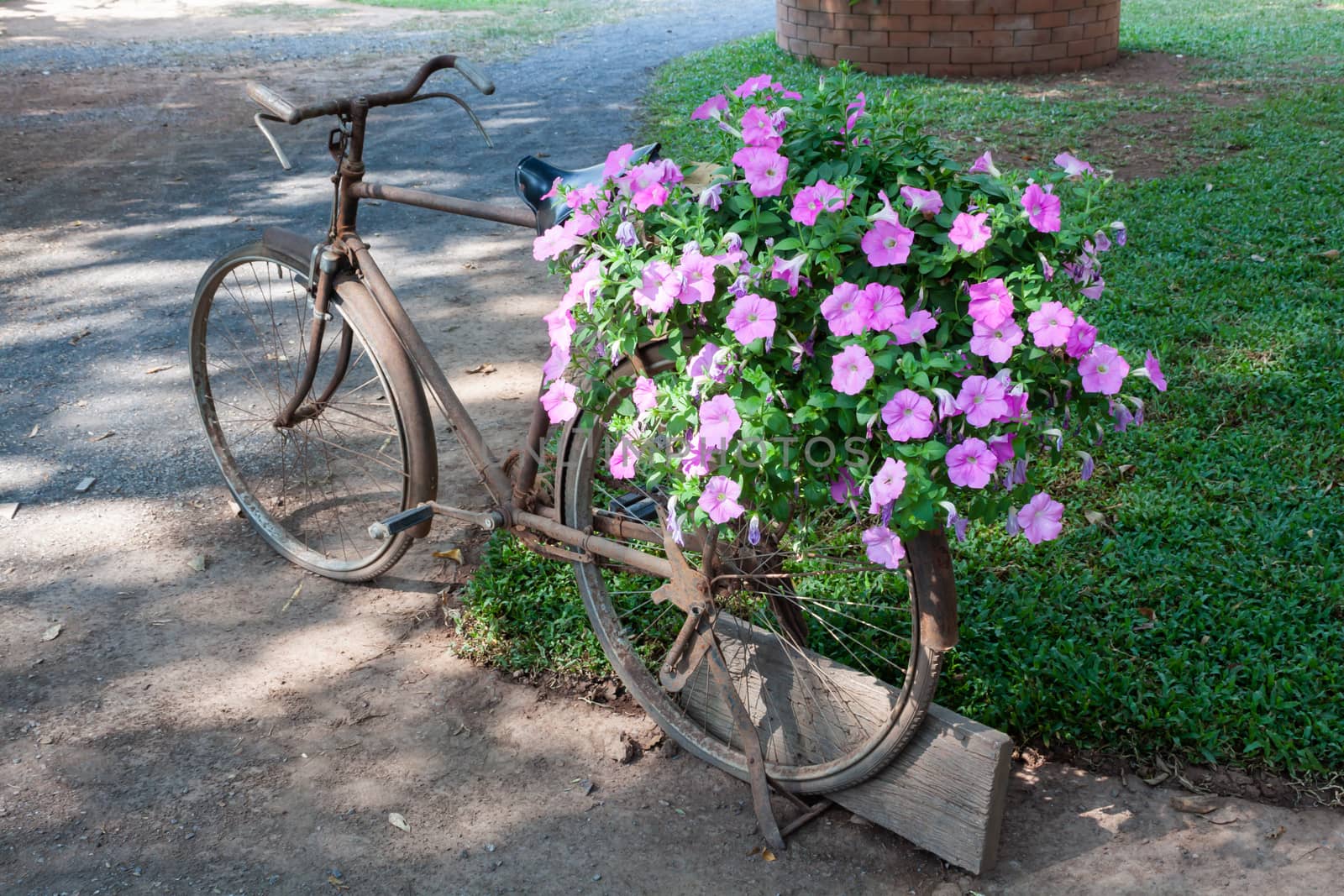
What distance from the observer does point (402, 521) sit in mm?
3031

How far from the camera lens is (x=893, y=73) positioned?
10.1 m

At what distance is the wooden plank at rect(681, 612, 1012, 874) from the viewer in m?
2.37

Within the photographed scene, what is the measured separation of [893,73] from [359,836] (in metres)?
8.96

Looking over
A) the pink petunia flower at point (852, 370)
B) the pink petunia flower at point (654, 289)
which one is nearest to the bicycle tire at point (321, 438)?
the pink petunia flower at point (654, 289)

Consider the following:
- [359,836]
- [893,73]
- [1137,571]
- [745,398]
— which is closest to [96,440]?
[359,836]

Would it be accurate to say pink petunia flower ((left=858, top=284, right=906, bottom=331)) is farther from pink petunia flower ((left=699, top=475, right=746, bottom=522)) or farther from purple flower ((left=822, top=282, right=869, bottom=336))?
pink petunia flower ((left=699, top=475, right=746, bottom=522))

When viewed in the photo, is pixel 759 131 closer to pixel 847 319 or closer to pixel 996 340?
pixel 847 319

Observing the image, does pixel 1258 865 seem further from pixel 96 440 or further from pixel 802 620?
pixel 96 440

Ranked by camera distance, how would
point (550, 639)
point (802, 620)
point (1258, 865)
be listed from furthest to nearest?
point (550, 639) → point (802, 620) → point (1258, 865)

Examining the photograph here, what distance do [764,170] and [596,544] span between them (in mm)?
1066

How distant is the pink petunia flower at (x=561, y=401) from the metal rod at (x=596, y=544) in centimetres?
45

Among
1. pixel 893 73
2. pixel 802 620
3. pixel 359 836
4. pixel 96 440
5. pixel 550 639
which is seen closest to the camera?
pixel 359 836

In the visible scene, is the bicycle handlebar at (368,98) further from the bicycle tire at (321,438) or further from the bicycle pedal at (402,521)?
the bicycle pedal at (402,521)

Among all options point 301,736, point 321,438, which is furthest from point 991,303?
point 321,438
